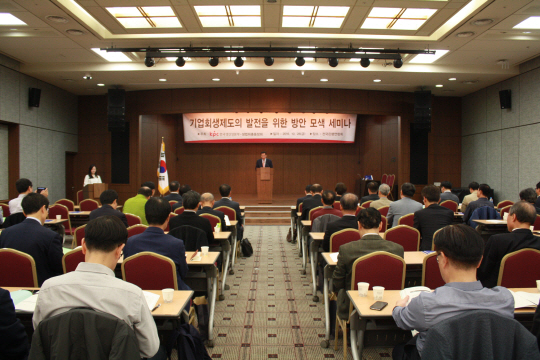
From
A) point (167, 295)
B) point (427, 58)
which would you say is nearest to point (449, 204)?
point (427, 58)

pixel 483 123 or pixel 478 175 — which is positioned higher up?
pixel 483 123

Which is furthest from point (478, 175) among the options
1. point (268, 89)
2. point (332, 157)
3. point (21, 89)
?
point (21, 89)

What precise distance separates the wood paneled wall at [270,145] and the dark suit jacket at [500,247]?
9.17 metres

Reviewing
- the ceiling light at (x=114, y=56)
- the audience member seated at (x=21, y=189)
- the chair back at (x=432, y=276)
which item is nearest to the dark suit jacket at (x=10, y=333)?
the chair back at (x=432, y=276)

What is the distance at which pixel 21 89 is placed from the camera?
9445mm

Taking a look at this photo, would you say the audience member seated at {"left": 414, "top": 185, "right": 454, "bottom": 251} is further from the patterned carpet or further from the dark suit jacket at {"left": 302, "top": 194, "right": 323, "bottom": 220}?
the dark suit jacket at {"left": 302, "top": 194, "right": 323, "bottom": 220}

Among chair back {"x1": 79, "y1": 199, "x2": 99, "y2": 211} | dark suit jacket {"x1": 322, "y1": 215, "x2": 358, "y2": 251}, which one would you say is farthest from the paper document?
chair back {"x1": 79, "y1": 199, "x2": 99, "y2": 211}

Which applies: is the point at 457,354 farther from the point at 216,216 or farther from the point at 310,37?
the point at 310,37

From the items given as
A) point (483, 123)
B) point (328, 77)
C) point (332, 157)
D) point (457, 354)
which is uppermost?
point (328, 77)

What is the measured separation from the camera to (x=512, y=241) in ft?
9.54

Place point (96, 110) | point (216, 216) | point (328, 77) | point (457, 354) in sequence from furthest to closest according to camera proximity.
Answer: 1. point (96, 110)
2. point (328, 77)
3. point (216, 216)
4. point (457, 354)

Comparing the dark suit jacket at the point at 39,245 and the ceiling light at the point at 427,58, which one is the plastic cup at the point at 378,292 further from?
the ceiling light at the point at 427,58

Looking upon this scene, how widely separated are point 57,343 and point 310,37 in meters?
7.39

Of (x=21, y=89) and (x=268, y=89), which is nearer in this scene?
(x=21, y=89)
